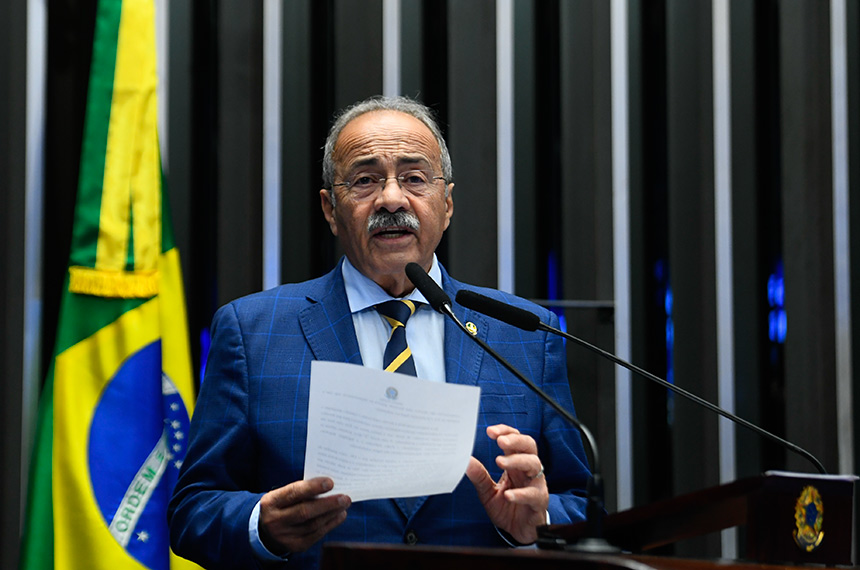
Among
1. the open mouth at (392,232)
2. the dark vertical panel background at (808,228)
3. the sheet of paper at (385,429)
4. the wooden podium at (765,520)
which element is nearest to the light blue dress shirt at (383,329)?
the open mouth at (392,232)

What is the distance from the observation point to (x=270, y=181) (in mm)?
2805

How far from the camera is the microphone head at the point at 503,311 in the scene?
1.52m

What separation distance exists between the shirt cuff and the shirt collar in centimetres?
52

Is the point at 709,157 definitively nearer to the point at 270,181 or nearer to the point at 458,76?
the point at 458,76

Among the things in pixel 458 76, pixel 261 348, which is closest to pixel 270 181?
pixel 458 76

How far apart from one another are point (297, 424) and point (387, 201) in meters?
0.53

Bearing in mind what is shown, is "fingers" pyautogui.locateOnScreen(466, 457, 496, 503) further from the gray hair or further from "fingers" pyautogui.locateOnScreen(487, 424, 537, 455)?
the gray hair

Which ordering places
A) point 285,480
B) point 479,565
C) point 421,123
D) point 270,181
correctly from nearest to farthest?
1. point 479,565
2. point 285,480
3. point 421,123
4. point 270,181

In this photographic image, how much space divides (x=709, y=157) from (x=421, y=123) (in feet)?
3.94

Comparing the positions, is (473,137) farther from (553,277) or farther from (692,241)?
(692,241)

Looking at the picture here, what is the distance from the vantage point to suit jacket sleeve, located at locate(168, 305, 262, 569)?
5.42 ft

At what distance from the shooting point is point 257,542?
162cm

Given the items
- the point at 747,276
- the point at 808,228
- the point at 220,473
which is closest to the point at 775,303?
the point at 747,276

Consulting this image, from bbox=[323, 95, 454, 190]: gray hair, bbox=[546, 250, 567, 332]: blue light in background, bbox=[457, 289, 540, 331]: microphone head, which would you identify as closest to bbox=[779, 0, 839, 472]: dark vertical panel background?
bbox=[546, 250, 567, 332]: blue light in background
